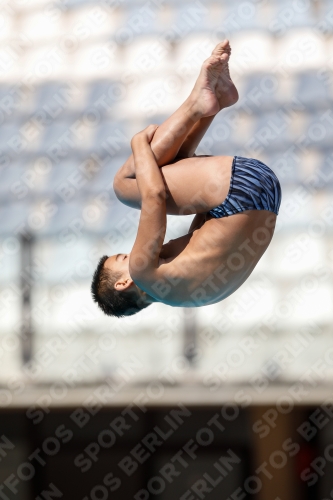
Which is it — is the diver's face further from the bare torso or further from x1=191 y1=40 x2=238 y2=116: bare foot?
x1=191 y1=40 x2=238 y2=116: bare foot

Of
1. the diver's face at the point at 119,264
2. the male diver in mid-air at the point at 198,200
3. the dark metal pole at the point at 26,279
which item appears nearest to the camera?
the male diver in mid-air at the point at 198,200

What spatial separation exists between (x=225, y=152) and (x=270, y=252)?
2.51 ft

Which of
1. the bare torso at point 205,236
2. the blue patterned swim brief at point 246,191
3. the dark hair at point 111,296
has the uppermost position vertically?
the blue patterned swim brief at point 246,191

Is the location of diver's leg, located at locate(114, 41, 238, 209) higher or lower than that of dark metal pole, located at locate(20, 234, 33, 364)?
higher

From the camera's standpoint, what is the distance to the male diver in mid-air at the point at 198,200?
6.77 feet

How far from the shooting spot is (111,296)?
234 cm

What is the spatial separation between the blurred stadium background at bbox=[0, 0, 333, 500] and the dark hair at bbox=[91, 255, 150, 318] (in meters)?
2.05

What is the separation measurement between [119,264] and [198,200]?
1.28ft

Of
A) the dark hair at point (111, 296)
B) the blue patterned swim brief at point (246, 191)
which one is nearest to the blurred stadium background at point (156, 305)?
the dark hair at point (111, 296)

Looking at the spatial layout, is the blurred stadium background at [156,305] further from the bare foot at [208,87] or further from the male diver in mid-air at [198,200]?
the bare foot at [208,87]

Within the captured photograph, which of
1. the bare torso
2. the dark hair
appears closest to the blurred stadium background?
the dark hair

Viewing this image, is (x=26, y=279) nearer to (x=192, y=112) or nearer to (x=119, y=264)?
(x=119, y=264)

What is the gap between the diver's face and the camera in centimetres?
230

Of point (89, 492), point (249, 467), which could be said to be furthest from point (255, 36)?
point (89, 492)
